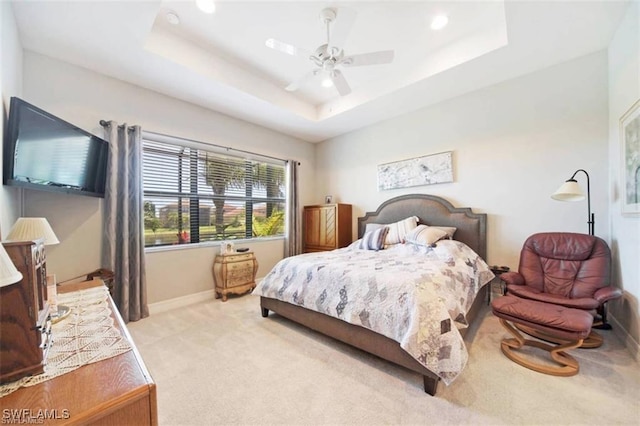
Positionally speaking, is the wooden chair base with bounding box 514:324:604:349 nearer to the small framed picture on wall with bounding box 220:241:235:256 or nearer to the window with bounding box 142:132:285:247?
the small framed picture on wall with bounding box 220:241:235:256

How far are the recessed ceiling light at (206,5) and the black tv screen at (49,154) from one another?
5.03ft

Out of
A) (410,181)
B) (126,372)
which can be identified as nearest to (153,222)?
(126,372)

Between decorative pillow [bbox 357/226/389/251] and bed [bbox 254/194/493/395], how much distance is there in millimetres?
138

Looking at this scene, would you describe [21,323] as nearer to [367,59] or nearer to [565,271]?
[367,59]

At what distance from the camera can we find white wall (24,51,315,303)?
265cm

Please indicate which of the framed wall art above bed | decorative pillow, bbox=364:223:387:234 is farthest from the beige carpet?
decorative pillow, bbox=364:223:387:234

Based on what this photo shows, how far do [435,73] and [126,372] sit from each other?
3.69 m

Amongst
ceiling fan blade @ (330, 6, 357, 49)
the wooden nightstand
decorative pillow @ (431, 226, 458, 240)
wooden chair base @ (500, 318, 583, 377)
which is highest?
ceiling fan blade @ (330, 6, 357, 49)

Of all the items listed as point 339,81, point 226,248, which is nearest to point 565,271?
point 339,81

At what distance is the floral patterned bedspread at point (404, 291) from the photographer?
1.73 meters

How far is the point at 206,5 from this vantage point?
7.54 ft

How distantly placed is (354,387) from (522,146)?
335 centimetres

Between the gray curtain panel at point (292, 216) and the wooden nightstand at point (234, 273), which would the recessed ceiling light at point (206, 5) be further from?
the wooden nightstand at point (234, 273)

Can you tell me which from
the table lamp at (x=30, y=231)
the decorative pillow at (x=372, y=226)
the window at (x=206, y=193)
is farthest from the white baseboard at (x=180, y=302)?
the decorative pillow at (x=372, y=226)
